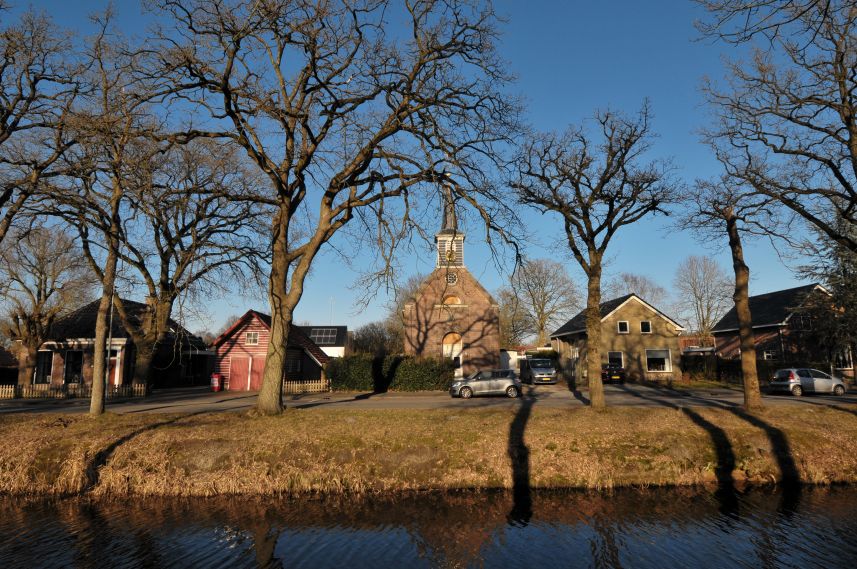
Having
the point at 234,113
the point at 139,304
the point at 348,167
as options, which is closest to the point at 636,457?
the point at 348,167

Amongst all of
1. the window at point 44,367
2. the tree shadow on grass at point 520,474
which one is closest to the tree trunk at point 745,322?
the tree shadow on grass at point 520,474

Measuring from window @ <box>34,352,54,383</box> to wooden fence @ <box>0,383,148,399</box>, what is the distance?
5.87 metres

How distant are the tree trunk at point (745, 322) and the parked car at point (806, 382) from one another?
1164cm

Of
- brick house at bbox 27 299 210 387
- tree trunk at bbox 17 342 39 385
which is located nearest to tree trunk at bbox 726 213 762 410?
brick house at bbox 27 299 210 387

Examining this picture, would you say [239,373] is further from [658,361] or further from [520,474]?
[658,361]

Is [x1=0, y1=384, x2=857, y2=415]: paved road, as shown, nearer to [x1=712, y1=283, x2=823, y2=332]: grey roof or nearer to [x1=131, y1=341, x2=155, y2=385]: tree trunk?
[x1=131, y1=341, x2=155, y2=385]: tree trunk

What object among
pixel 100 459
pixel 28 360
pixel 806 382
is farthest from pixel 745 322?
pixel 28 360

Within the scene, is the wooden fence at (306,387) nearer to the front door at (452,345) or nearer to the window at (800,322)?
Answer: the front door at (452,345)

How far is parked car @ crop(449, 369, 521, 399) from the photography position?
26188 mm

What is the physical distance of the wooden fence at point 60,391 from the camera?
2841 centimetres

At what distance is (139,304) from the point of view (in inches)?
1650

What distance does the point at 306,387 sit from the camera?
33.7 m

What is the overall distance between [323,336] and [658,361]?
127ft

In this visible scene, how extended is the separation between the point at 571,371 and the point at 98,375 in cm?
3469
